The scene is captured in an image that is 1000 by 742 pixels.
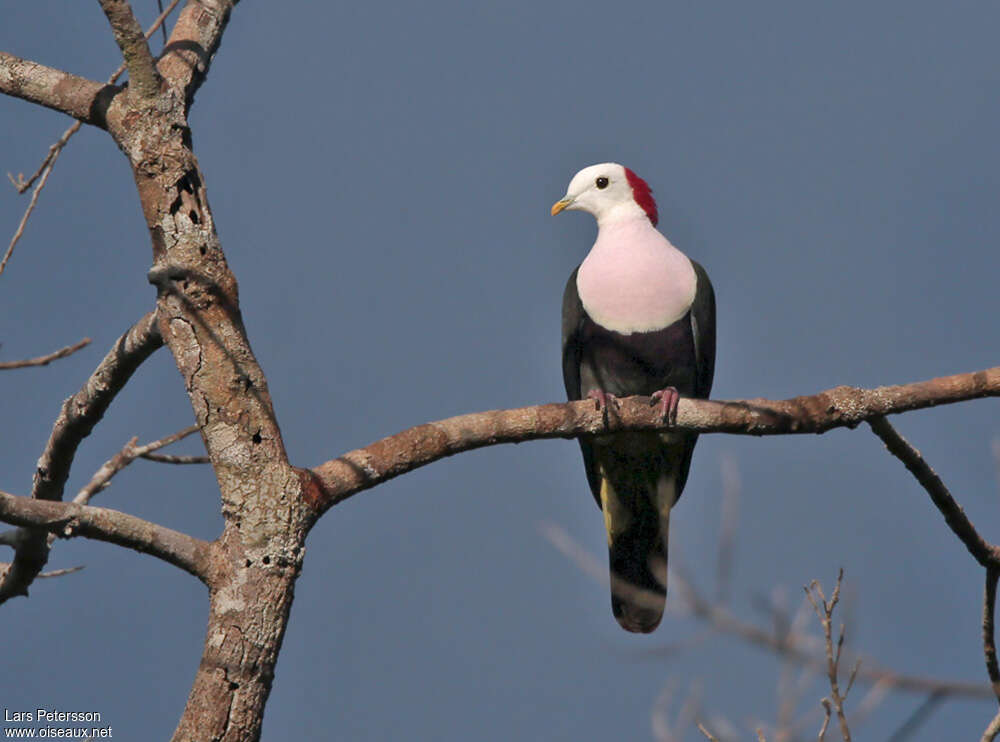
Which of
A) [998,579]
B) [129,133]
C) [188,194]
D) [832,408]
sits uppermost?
[129,133]

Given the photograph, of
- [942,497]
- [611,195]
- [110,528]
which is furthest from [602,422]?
[611,195]

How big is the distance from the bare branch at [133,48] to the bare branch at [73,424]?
615 millimetres

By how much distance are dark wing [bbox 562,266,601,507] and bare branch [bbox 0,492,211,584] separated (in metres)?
2.35

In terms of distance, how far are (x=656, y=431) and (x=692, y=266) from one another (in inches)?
55.3

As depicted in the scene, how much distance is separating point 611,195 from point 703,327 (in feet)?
2.46

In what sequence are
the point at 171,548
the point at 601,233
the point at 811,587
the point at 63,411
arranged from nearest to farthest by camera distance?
the point at 171,548, the point at 811,587, the point at 63,411, the point at 601,233

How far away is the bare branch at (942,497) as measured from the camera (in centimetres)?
308

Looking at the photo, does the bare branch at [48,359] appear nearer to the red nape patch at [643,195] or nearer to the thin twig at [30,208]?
the thin twig at [30,208]

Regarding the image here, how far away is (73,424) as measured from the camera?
11.5ft

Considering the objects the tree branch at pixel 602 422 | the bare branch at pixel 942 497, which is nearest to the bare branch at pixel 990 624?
the bare branch at pixel 942 497

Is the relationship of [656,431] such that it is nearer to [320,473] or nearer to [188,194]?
[320,473]

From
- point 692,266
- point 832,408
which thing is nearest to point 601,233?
point 692,266

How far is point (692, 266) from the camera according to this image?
187 inches

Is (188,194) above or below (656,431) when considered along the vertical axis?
above
